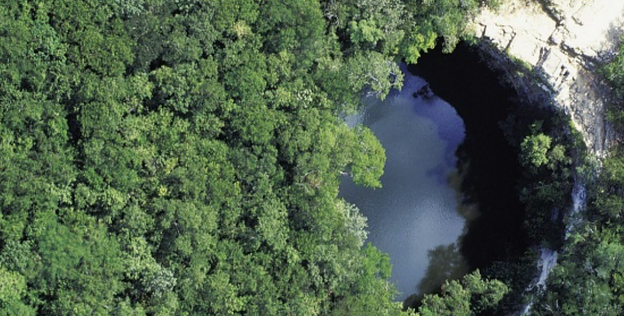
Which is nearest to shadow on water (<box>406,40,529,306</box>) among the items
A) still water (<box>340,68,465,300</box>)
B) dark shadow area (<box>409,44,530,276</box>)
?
dark shadow area (<box>409,44,530,276</box>)

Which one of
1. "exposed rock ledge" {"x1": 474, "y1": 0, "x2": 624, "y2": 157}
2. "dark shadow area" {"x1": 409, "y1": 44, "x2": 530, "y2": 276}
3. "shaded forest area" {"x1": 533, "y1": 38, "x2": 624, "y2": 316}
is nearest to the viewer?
"shaded forest area" {"x1": 533, "y1": 38, "x2": 624, "y2": 316}

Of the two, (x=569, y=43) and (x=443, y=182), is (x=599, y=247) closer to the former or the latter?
(x=443, y=182)

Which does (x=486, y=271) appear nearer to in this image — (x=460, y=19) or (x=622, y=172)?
(x=622, y=172)

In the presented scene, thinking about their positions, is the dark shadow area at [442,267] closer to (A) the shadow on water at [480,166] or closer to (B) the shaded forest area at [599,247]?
(A) the shadow on water at [480,166]

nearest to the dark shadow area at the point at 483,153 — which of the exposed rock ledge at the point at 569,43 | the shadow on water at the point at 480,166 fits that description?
the shadow on water at the point at 480,166

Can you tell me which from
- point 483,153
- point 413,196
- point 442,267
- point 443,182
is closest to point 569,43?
point 483,153

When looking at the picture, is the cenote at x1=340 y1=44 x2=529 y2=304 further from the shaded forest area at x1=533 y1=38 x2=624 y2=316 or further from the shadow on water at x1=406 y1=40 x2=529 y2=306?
the shaded forest area at x1=533 y1=38 x2=624 y2=316
